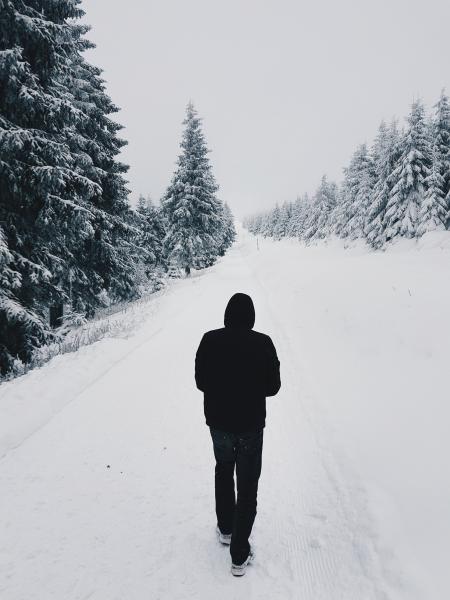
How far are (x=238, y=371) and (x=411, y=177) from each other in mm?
35339

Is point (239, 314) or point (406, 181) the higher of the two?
point (406, 181)

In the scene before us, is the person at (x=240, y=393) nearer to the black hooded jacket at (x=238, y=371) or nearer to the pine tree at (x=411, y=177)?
the black hooded jacket at (x=238, y=371)

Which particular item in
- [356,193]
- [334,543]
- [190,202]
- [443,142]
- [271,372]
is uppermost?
[443,142]

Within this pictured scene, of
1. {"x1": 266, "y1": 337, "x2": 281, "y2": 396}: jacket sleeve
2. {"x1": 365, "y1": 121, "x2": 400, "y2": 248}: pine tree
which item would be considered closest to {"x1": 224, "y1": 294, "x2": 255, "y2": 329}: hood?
{"x1": 266, "y1": 337, "x2": 281, "y2": 396}: jacket sleeve

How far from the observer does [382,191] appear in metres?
35.4

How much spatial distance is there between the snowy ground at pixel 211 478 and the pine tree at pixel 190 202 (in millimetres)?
20754

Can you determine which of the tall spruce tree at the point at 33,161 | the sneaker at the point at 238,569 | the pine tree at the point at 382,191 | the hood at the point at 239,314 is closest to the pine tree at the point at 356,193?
the pine tree at the point at 382,191

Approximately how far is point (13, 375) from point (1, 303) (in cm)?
171

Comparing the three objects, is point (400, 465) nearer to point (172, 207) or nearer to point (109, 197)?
point (109, 197)

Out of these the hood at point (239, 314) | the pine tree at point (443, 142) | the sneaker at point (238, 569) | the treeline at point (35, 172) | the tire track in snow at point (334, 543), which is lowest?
the tire track in snow at point (334, 543)

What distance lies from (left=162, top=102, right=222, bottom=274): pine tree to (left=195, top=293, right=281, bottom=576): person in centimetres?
2554

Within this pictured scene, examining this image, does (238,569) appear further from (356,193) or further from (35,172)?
(356,193)

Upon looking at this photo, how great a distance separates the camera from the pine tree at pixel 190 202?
28203mm

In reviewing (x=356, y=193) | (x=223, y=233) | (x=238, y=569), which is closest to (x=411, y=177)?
(x=356, y=193)
